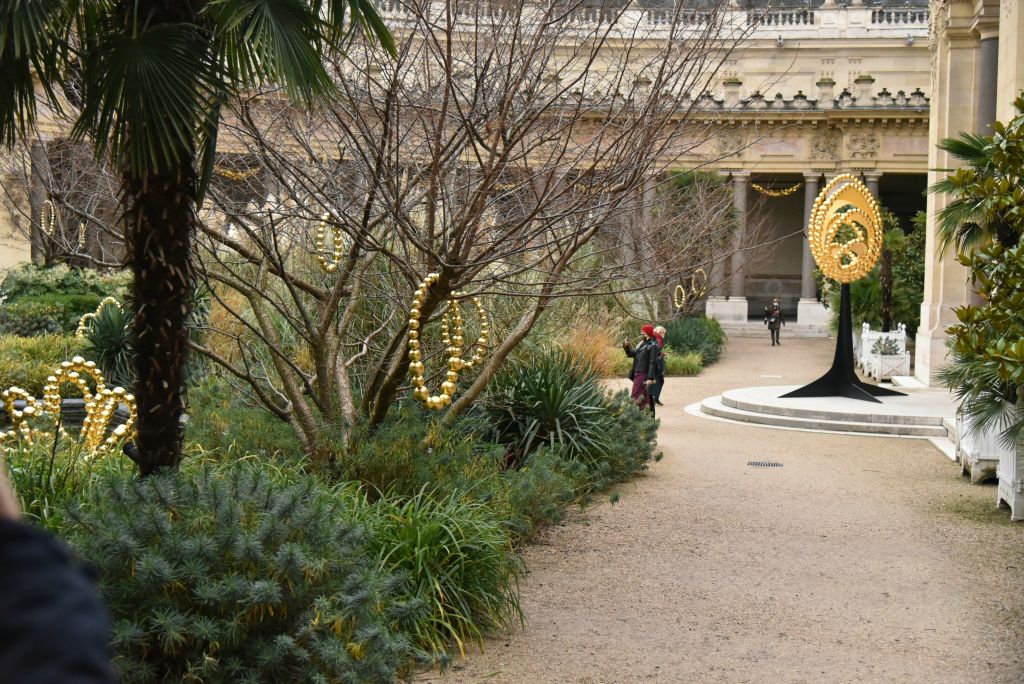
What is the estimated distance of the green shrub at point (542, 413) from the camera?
1200cm

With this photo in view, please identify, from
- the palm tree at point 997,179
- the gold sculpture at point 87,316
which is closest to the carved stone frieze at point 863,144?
the gold sculpture at point 87,316

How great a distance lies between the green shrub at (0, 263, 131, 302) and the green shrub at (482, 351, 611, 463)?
14963 millimetres

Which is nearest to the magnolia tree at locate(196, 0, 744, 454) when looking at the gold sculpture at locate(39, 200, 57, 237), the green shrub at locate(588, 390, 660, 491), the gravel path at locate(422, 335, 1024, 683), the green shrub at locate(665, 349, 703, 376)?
the green shrub at locate(588, 390, 660, 491)

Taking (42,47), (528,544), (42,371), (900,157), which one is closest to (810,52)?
(900,157)

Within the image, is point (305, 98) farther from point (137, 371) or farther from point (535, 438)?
point (535, 438)

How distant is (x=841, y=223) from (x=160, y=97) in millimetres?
17046

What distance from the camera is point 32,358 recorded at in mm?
17094

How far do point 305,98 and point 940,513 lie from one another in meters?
8.01

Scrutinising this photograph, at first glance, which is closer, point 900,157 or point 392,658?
point 392,658

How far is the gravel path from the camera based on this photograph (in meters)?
6.39

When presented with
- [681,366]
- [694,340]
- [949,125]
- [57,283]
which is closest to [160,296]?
[57,283]

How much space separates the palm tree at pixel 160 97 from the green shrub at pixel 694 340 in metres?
26.2

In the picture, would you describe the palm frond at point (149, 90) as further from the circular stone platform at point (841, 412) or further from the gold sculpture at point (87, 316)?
A: the circular stone platform at point (841, 412)

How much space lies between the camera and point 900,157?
46281 millimetres
